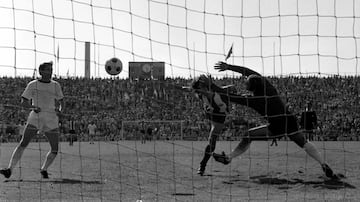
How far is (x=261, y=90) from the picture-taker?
9492 millimetres

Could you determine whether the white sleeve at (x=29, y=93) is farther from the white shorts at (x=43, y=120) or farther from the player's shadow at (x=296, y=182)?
the player's shadow at (x=296, y=182)

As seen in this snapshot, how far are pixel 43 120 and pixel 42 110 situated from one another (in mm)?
186

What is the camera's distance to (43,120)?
964 centimetres

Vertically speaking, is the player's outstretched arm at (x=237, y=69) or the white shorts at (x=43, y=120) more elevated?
the player's outstretched arm at (x=237, y=69)

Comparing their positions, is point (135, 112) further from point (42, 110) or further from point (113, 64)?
point (113, 64)

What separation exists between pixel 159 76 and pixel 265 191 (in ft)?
26.3

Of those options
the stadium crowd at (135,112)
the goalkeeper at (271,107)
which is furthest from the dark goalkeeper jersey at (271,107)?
the stadium crowd at (135,112)

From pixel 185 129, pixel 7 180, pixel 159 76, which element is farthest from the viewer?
pixel 185 129

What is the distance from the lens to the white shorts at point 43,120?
31.5 ft

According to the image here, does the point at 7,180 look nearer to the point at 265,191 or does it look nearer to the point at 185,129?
the point at 265,191

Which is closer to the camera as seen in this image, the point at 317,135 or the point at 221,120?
the point at 221,120

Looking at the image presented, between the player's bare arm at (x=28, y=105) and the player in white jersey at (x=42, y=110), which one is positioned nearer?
the player's bare arm at (x=28, y=105)

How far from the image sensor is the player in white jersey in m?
9.49

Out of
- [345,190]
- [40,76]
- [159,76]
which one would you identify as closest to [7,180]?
[40,76]
